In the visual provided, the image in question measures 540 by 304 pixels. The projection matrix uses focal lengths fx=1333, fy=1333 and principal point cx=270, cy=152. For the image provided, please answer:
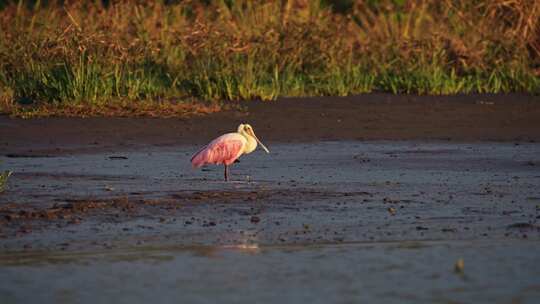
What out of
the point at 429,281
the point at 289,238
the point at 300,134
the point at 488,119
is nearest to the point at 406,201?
the point at 289,238

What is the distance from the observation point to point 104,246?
27.9ft

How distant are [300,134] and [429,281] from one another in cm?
752

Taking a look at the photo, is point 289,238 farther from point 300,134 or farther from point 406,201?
point 300,134

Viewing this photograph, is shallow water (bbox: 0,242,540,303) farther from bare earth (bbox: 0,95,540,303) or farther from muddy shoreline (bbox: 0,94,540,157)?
muddy shoreline (bbox: 0,94,540,157)

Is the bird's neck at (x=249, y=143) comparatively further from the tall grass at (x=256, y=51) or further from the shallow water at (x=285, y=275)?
the shallow water at (x=285, y=275)

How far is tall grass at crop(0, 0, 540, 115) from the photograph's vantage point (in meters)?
16.2

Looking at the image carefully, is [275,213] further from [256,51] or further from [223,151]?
[256,51]

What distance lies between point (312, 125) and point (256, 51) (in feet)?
9.95

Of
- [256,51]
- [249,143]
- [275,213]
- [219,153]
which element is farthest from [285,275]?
[256,51]

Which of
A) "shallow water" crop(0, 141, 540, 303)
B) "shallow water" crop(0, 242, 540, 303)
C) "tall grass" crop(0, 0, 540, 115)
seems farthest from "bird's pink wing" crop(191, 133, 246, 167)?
"tall grass" crop(0, 0, 540, 115)

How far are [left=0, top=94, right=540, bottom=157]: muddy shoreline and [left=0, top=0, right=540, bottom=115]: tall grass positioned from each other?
2.16 ft

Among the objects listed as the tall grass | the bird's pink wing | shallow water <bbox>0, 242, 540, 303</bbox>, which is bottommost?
shallow water <bbox>0, 242, 540, 303</bbox>

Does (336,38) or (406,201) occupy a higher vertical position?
(336,38)

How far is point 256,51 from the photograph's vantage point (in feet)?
60.3
